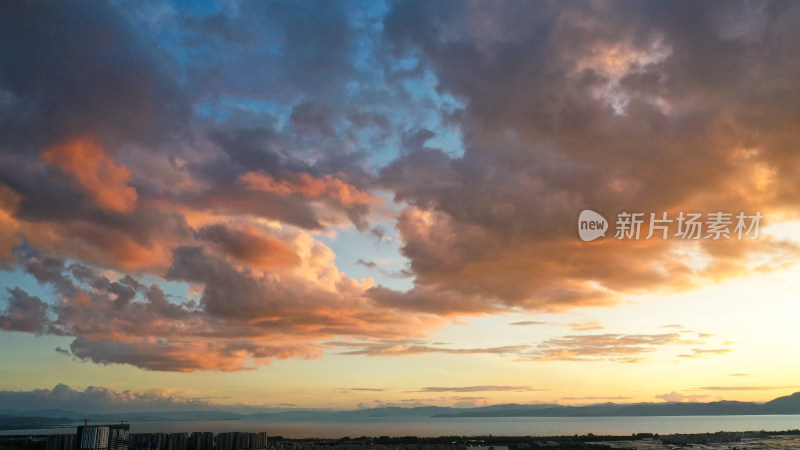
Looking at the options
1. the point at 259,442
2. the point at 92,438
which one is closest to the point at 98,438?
the point at 92,438

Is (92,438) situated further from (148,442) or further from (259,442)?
(259,442)

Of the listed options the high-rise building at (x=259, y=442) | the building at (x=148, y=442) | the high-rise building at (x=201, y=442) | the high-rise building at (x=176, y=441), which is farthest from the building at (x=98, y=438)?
the high-rise building at (x=259, y=442)

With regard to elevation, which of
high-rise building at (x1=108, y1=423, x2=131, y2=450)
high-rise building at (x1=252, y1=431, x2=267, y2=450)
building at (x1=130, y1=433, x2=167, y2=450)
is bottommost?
high-rise building at (x1=252, y1=431, x2=267, y2=450)

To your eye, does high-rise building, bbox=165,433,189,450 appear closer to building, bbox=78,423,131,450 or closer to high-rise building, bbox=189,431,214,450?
high-rise building, bbox=189,431,214,450

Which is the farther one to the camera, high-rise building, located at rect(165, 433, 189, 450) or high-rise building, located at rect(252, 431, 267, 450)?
high-rise building, located at rect(252, 431, 267, 450)

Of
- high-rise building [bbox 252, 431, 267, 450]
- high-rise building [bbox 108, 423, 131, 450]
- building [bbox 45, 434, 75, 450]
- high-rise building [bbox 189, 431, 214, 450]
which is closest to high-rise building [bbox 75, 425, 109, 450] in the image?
high-rise building [bbox 108, 423, 131, 450]

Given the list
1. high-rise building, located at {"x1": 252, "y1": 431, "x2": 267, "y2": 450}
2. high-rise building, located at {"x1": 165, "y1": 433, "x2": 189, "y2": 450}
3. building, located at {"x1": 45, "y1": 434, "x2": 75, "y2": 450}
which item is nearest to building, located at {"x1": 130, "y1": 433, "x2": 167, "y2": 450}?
high-rise building, located at {"x1": 165, "y1": 433, "x2": 189, "y2": 450}

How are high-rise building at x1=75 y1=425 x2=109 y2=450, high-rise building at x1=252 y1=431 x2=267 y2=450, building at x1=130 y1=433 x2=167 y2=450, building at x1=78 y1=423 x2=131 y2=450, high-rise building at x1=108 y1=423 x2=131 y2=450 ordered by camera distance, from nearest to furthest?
1. high-rise building at x1=75 y1=425 x2=109 y2=450
2. building at x1=78 y1=423 x2=131 y2=450
3. high-rise building at x1=108 y1=423 x2=131 y2=450
4. building at x1=130 y1=433 x2=167 y2=450
5. high-rise building at x1=252 y1=431 x2=267 y2=450

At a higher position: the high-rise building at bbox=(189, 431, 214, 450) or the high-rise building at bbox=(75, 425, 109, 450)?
the high-rise building at bbox=(75, 425, 109, 450)

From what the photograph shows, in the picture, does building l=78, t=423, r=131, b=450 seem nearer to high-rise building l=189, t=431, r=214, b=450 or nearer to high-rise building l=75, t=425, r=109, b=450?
high-rise building l=75, t=425, r=109, b=450

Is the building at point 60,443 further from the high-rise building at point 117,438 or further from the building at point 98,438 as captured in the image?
the building at point 98,438

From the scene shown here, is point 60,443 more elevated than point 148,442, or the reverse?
point 148,442

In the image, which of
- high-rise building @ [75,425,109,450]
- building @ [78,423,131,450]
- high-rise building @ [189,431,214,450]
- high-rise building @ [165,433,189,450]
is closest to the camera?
high-rise building @ [75,425,109,450]

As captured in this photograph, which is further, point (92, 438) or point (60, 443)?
point (60, 443)
